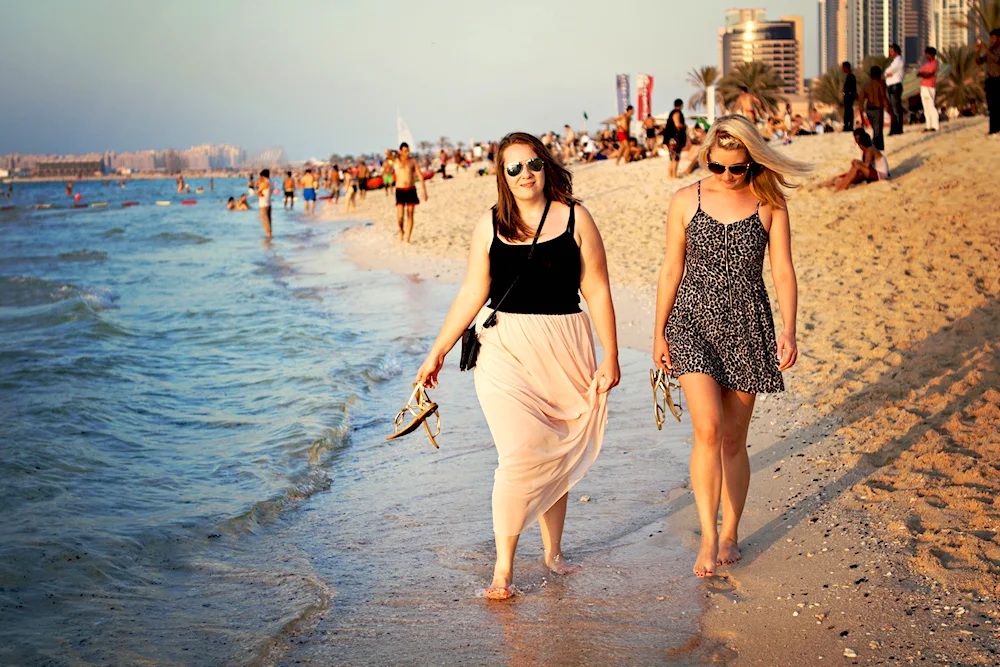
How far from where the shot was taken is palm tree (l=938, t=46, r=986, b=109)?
108 feet

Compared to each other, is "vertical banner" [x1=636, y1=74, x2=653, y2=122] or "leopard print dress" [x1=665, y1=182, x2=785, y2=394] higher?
"vertical banner" [x1=636, y1=74, x2=653, y2=122]

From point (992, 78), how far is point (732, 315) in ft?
52.9

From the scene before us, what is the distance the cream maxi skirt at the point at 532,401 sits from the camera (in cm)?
377

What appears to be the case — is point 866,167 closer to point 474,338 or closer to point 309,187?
point 474,338

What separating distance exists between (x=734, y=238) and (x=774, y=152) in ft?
1.31

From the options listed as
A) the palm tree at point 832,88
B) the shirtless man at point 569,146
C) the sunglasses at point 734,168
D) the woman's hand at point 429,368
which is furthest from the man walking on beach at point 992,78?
the shirtless man at point 569,146

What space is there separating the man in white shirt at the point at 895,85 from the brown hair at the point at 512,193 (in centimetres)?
1925

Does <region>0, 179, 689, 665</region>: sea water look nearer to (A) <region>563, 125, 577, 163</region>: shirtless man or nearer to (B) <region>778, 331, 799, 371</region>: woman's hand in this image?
(B) <region>778, 331, 799, 371</region>: woman's hand

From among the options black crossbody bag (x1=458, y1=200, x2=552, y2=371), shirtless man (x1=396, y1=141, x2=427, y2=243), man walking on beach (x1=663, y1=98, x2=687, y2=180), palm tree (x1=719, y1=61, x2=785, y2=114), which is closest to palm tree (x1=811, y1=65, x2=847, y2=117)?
palm tree (x1=719, y1=61, x2=785, y2=114)

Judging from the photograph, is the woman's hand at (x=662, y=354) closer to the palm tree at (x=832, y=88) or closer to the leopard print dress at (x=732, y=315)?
the leopard print dress at (x=732, y=315)

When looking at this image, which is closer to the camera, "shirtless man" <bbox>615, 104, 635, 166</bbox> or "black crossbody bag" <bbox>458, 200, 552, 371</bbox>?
"black crossbody bag" <bbox>458, 200, 552, 371</bbox>

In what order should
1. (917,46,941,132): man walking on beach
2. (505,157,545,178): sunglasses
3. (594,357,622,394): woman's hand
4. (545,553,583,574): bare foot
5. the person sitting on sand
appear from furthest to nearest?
(917,46,941,132): man walking on beach < the person sitting on sand < (545,553,583,574): bare foot < (594,357,622,394): woman's hand < (505,157,545,178): sunglasses

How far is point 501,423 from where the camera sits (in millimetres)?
3771

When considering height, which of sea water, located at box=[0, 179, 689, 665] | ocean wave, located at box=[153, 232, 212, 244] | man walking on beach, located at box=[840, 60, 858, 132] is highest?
man walking on beach, located at box=[840, 60, 858, 132]
